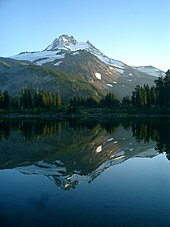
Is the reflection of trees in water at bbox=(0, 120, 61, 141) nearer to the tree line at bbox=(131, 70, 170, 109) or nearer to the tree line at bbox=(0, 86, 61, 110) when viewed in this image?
the tree line at bbox=(131, 70, 170, 109)

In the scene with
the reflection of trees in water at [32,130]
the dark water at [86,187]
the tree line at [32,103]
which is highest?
the tree line at [32,103]

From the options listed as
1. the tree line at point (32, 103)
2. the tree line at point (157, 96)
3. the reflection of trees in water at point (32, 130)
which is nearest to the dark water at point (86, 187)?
the reflection of trees in water at point (32, 130)

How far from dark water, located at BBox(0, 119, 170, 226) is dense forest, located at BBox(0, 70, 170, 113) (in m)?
78.3

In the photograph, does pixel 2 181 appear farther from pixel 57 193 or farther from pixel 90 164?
pixel 90 164

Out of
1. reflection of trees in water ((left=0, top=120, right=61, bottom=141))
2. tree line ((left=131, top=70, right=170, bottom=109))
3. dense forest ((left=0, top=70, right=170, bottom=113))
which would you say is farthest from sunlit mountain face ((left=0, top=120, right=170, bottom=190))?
tree line ((left=131, top=70, right=170, bottom=109))

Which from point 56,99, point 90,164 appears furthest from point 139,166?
point 56,99

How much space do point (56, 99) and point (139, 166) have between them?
11226 cm

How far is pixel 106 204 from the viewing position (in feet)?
53.0

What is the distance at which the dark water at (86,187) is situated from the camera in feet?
47.1

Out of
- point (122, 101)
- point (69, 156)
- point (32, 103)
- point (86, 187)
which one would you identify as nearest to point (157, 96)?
point (122, 101)

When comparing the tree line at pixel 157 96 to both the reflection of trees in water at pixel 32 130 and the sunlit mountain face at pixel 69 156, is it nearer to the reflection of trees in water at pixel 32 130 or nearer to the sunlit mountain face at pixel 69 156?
the reflection of trees in water at pixel 32 130

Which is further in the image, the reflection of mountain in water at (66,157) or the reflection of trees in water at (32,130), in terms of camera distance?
the reflection of trees in water at (32,130)

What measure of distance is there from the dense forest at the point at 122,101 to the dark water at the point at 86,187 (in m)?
78.3

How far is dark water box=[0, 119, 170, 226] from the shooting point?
14359 millimetres
